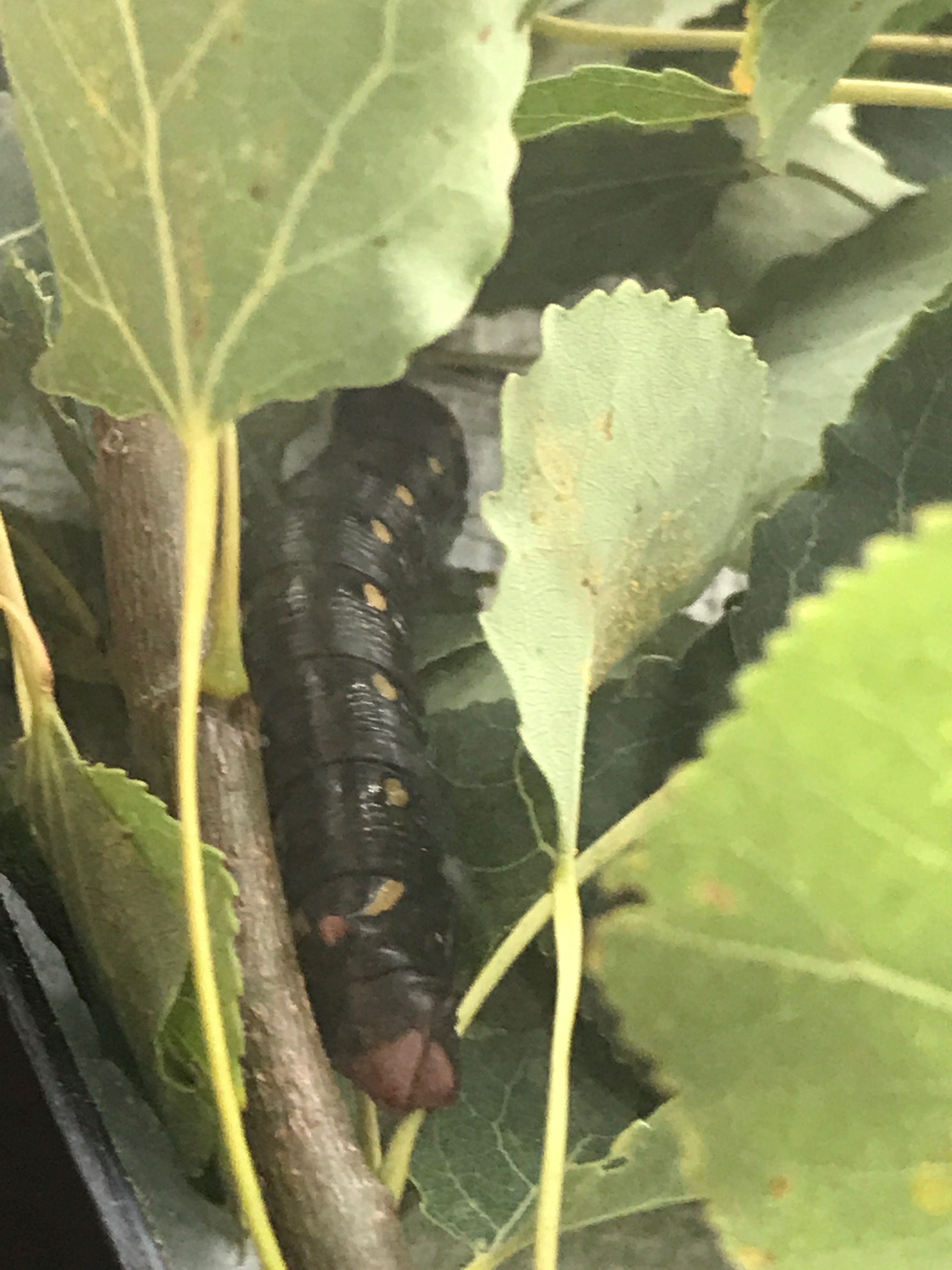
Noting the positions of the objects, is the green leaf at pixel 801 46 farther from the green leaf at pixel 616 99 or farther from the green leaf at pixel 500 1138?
the green leaf at pixel 500 1138

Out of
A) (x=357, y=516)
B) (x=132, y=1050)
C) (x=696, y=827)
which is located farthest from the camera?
(x=357, y=516)

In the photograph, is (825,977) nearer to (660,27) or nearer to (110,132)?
(110,132)

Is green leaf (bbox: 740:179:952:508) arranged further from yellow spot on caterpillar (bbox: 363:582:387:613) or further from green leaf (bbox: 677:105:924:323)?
yellow spot on caterpillar (bbox: 363:582:387:613)

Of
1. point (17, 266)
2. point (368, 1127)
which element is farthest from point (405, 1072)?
point (17, 266)

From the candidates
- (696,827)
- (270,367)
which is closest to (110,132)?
(270,367)

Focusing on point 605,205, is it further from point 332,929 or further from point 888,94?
point 332,929

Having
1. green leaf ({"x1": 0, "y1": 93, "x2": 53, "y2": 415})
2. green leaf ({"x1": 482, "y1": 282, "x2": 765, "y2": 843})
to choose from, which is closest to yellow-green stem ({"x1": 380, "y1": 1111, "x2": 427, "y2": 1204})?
green leaf ({"x1": 482, "y1": 282, "x2": 765, "y2": 843})

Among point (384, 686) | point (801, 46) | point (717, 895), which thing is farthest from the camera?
point (384, 686)
